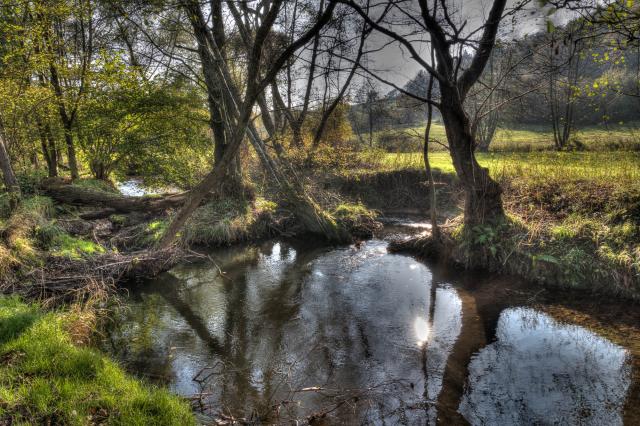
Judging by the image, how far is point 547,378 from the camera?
18.3 feet

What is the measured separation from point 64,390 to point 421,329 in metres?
5.58

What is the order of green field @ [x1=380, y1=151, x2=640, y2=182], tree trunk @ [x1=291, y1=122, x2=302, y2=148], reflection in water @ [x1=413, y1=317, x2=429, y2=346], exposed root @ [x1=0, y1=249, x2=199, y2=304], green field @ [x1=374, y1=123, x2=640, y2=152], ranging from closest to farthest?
reflection in water @ [x1=413, y1=317, x2=429, y2=346]
exposed root @ [x1=0, y1=249, x2=199, y2=304]
green field @ [x1=380, y1=151, x2=640, y2=182]
tree trunk @ [x1=291, y1=122, x2=302, y2=148]
green field @ [x1=374, y1=123, x2=640, y2=152]

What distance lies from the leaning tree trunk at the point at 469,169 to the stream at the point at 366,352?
184cm

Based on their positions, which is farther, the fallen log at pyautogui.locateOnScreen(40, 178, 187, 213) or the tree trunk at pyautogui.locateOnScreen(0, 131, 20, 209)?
the fallen log at pyautogui.locateOnScreen(40, 178, 187, 213)

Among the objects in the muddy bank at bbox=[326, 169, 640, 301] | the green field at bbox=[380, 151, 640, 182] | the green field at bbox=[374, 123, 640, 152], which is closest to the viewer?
the muddy bank at bbox=[326, 169, 640, 301]

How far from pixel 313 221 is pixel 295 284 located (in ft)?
13.3

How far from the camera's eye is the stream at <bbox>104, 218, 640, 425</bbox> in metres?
4.96

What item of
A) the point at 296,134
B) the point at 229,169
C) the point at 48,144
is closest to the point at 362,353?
the point at 229,169

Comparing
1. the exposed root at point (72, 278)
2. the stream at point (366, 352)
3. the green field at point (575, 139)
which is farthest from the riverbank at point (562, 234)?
the exposed root at point (72, 278)

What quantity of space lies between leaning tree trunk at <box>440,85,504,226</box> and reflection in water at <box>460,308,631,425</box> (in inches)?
144

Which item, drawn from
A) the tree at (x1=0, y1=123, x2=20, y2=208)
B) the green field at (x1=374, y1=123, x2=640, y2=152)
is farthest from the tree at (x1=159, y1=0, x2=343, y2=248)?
the green field at (x1=374, y1=123, x2=640, y2=152)

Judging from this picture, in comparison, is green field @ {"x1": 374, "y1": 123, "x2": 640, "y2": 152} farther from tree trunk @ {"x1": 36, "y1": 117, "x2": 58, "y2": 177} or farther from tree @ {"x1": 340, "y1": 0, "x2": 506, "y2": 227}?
tree trunk @ {"x1": 36, "y1": 117, "x2": 58, "y2": 177}

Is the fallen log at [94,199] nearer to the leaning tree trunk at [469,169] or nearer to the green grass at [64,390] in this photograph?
the green grass at [64,390]

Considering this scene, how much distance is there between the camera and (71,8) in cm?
1141
